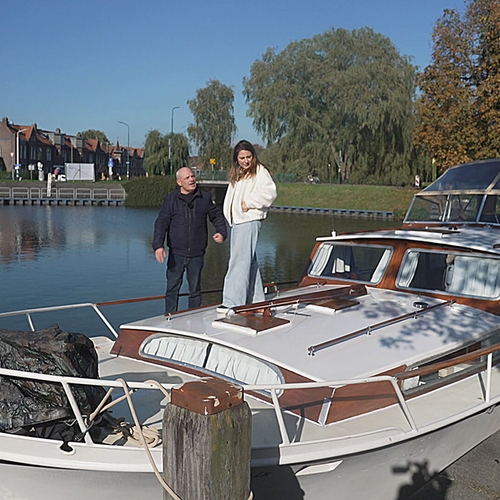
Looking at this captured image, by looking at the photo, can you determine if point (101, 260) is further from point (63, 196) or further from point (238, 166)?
point (63, 196)

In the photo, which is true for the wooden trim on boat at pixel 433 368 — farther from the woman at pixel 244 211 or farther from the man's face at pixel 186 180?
the man's face at pixel 186 180

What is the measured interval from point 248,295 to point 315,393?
206cm

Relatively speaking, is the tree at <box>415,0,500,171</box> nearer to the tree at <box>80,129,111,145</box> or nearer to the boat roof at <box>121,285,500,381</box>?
the boat roof at <box>121,285,500,381</box>

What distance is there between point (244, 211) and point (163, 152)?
60.7 metres

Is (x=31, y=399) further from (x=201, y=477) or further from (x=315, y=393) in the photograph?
(x=315, y=393)

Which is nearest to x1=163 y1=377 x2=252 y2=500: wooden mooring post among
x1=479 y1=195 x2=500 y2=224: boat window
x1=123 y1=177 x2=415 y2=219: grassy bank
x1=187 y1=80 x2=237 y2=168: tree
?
x1=479 y1=195 x2=500 y2=224: boat window

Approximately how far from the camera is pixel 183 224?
7.39 m

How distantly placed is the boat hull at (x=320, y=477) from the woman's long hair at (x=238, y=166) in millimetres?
2924

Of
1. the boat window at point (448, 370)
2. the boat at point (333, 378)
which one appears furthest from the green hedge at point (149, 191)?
the boat window at point (448, 370)

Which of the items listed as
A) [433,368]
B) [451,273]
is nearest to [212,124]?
[451,273]

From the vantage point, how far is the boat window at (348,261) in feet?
24.0

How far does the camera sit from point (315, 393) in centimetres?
453

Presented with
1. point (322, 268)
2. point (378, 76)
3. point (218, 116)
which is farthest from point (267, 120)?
point (322, 268)

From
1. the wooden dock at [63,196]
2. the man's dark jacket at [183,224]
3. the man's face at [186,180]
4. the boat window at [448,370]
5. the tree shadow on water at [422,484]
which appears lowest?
the wooden dock at [63,196]
